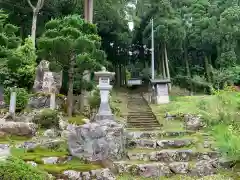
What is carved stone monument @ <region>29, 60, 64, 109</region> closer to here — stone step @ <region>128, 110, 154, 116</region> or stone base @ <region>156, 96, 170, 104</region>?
stone step @ <region>128, 110, 154, 116</region>

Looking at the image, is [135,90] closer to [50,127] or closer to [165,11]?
[165,11]

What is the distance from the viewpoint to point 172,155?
37.6 feet

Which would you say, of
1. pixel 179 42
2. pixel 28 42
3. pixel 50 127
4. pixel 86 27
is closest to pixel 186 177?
pixel 50 127

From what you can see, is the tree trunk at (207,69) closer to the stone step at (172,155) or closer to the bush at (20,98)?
the bush at (20,98)

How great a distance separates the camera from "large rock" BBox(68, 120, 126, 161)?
10789 mm

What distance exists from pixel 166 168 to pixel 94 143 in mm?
2193

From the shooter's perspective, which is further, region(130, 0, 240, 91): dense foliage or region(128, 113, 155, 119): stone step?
region(130, 0, 240, 91): dense foliage

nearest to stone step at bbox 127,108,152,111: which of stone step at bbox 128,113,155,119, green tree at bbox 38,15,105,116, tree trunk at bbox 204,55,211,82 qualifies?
stone step at bbox 128,113,155,119

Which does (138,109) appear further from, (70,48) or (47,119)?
(47,119)

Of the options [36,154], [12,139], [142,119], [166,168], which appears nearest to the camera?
[166,168]

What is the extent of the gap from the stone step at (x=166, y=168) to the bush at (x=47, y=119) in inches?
180

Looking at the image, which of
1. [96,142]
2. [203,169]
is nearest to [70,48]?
[96,142]

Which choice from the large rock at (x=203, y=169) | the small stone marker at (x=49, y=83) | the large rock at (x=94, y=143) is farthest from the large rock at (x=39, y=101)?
the large rock at (x=203, y=169)

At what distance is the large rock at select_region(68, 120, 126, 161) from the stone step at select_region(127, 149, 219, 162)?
28.9 inches
